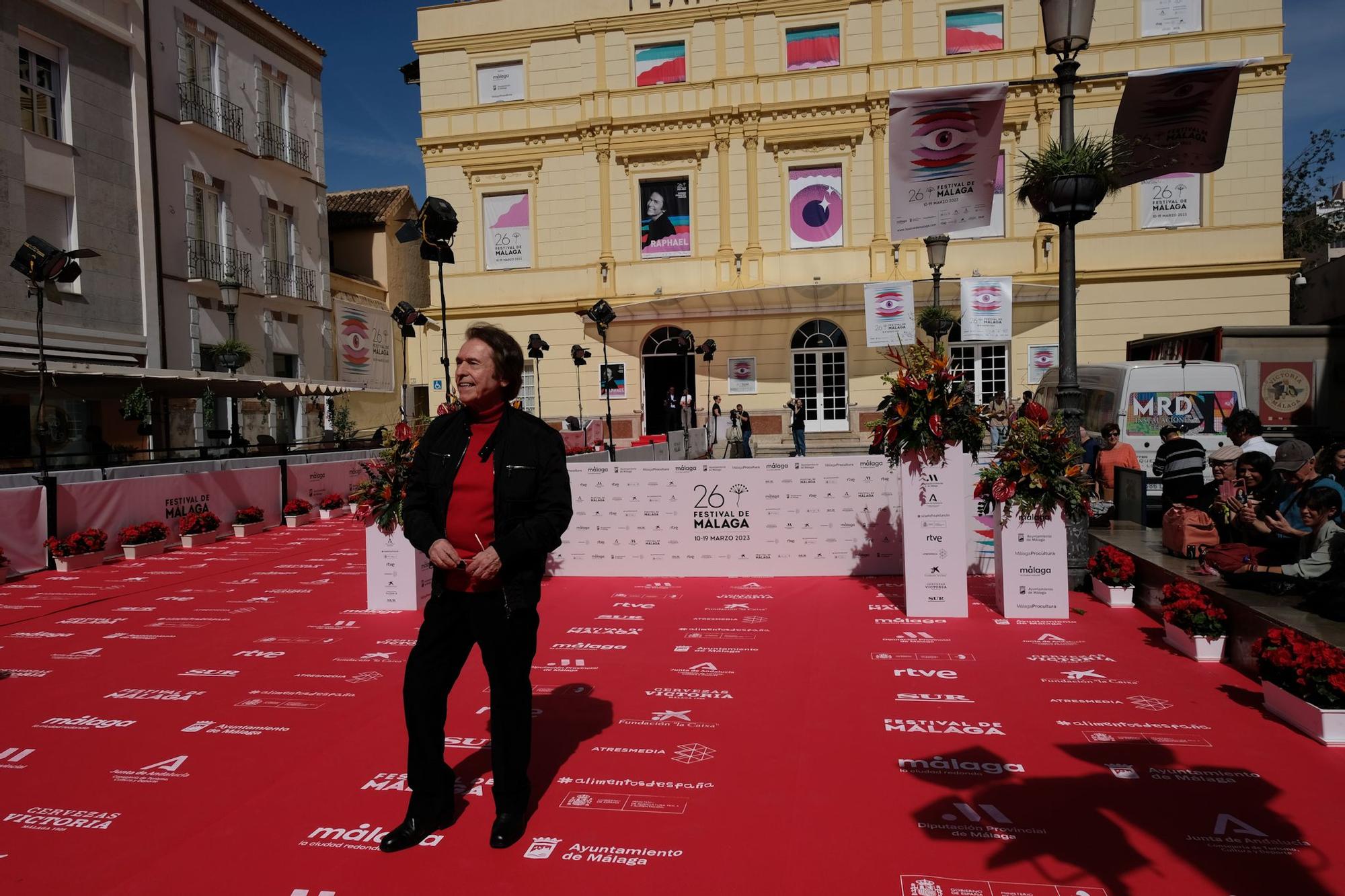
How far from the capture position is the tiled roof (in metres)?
36.5

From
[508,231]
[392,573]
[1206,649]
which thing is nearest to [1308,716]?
[1206,649]

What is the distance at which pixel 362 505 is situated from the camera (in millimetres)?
7730

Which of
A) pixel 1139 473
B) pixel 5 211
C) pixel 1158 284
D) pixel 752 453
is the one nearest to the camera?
pixel 1139 473

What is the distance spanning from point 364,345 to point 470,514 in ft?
107

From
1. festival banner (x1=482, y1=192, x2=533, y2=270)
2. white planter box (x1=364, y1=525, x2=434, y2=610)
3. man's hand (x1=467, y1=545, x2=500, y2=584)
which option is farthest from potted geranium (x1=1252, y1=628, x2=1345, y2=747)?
festival banner (x1=482, y1=192, x2=533, y2=270)

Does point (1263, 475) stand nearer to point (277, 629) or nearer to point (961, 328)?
point (277, 629)

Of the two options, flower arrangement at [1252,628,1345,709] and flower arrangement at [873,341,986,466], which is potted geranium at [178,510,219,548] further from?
flower arrangement at [1252,628,1345,709]

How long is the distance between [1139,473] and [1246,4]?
23322 millimetres

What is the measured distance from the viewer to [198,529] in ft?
40.9

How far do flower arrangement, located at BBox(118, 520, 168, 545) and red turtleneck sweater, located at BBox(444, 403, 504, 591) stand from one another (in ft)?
34.4

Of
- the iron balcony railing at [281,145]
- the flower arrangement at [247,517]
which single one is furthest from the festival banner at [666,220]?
the flower arrangement at [247,517]

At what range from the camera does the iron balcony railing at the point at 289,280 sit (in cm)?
2723

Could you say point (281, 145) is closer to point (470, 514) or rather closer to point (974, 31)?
point (974, 31)

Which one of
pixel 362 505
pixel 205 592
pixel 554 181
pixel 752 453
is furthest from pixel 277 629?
pixel 554 181
